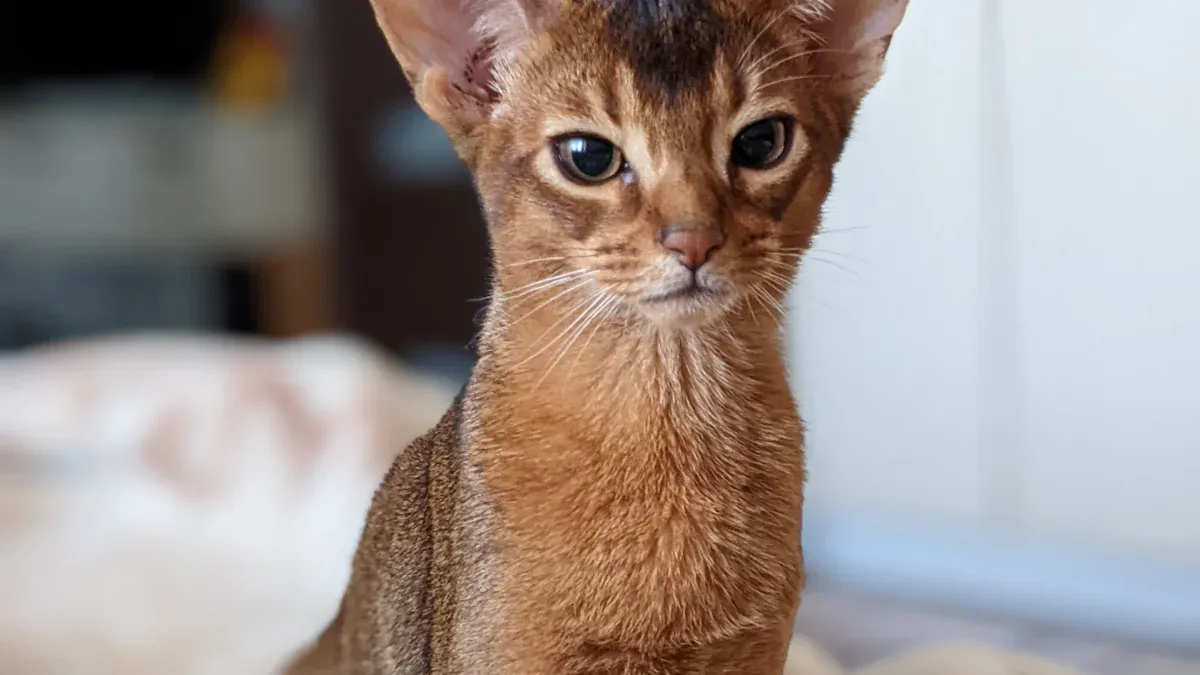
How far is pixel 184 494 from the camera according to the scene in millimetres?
1655

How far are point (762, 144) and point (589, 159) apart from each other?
0.10m

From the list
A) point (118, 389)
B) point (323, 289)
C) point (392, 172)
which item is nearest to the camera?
point (118, 389)

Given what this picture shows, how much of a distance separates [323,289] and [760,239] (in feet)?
9.80

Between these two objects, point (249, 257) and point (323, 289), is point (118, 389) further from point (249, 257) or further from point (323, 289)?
point (249, 257)

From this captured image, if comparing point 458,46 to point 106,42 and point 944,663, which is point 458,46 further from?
point 106,42

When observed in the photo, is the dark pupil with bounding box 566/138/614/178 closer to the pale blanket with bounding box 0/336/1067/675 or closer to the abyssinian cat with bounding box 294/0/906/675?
the abyssinian cat with bounding box 294/0/906/675

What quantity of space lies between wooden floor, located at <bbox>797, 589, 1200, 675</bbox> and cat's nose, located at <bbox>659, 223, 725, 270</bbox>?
11.2 inches

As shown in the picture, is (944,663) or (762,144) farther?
(944,663)

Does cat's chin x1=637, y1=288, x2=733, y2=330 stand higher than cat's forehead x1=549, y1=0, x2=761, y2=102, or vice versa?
cat's forehead x1=549, y1=0, x2=761, y2=102

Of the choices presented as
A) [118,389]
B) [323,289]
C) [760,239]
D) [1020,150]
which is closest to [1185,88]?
[1020,150]

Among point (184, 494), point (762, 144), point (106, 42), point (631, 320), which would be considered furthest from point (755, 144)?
point (106, 42)

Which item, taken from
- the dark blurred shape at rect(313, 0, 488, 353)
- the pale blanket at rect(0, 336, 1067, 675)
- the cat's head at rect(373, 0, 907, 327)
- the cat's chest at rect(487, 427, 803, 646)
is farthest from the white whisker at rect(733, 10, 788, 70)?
the dark blurred shape at rect(313, 0, 488, 353)

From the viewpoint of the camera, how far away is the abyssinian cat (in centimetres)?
62

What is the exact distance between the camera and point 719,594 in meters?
0.66
